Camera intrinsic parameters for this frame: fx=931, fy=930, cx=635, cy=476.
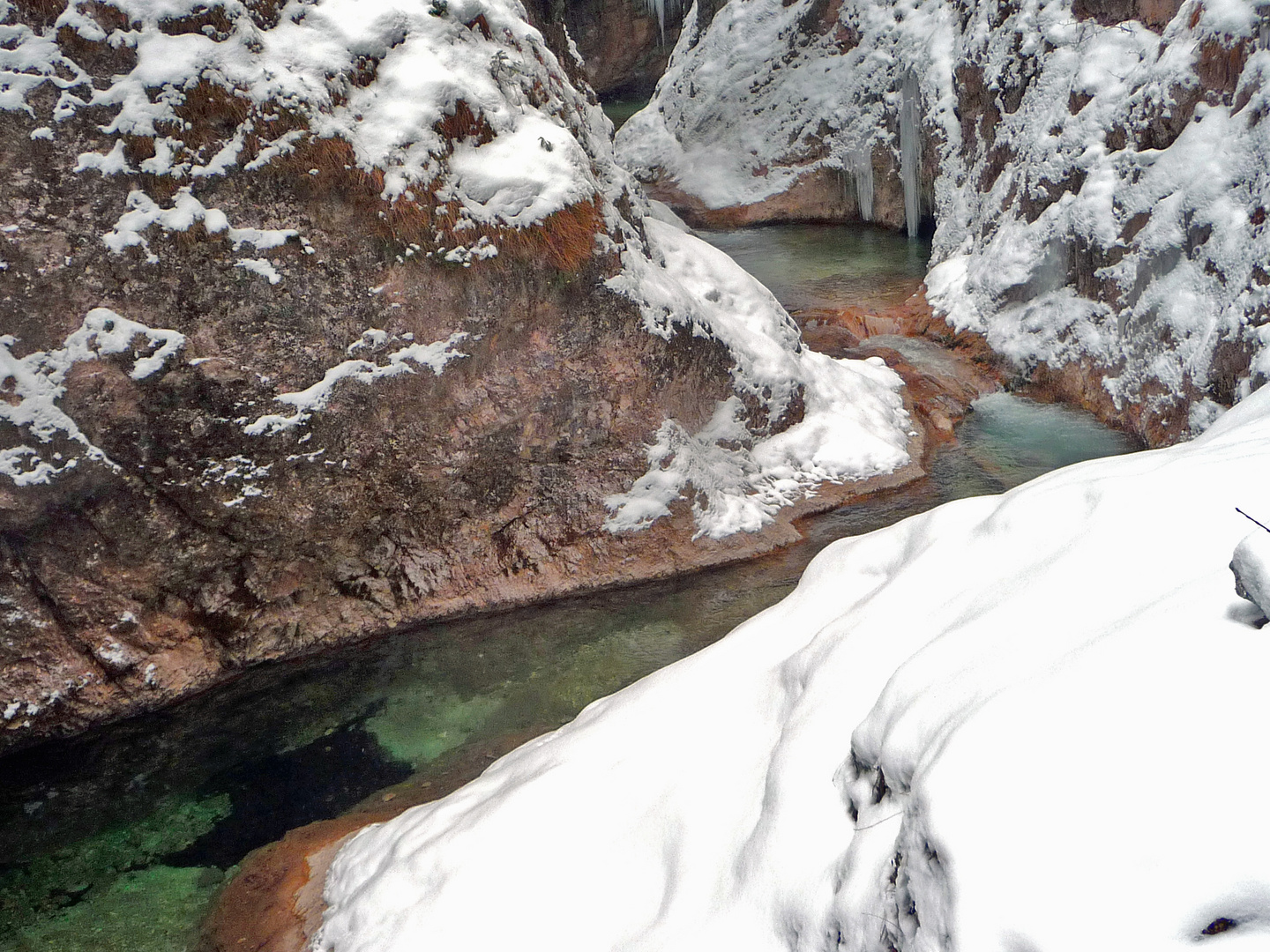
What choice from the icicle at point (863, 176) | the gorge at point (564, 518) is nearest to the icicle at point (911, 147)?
the icicle at point (863, 176)

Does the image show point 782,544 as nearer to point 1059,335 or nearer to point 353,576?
point 353,576

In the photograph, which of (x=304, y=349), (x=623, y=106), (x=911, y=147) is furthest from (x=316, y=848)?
(x=623, y=106)

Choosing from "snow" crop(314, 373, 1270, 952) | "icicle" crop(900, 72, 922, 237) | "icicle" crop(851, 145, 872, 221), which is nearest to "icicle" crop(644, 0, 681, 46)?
"icicle" crop(851, 145, 872, 221)

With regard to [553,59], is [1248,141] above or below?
above

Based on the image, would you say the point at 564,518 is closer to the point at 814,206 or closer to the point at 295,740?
the point at 295,740

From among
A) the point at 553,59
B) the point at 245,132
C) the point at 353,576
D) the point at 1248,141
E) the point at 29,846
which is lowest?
the point at 29,846

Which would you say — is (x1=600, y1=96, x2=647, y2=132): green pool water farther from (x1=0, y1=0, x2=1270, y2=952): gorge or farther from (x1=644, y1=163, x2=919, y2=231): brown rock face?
(x1=0, y1=0, x2=1270, y2=952): gorge

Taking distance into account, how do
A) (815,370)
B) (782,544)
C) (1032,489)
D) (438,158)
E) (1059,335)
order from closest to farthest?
1. (1032,489)
2. (438,158)
3. (782,544)
4. (815,370)
5. (1059,335)

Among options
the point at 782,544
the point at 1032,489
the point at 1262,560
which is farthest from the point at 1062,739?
the point at 782,544
